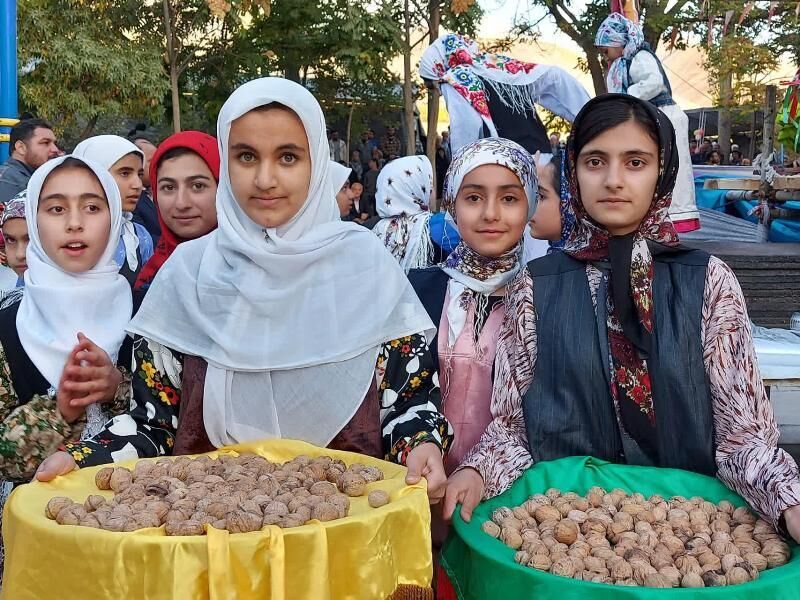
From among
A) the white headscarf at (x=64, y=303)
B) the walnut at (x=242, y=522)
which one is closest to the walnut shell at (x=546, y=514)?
the walnut at (x=242, y=522)

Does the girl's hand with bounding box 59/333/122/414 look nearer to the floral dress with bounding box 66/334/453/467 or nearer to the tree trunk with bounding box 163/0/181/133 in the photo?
the floral dress with bounding box 66/334/453/467

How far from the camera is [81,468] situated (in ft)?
5.92

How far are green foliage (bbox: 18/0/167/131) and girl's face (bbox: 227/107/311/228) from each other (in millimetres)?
11917

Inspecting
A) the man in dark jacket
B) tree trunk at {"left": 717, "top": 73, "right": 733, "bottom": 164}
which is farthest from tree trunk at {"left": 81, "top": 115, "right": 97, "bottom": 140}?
tree trunk at {"left": 717, "top": 73, "right": 733, "bottom": 164}

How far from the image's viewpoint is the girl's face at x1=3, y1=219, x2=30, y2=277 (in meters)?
3.45

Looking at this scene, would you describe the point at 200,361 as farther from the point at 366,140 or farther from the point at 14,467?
the point at 366,140

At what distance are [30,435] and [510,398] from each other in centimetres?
120

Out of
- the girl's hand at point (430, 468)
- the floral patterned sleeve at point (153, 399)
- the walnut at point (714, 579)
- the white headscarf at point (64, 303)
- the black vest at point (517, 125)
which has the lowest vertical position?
the walnut at point (714, 579)

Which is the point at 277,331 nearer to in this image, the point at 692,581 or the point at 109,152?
the point at 692,581

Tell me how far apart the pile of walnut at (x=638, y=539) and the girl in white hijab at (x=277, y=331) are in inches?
11.6

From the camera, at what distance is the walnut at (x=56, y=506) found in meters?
1.53

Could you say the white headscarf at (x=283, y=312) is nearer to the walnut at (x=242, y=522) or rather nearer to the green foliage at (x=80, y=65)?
the walnut at (x=242, y=522)

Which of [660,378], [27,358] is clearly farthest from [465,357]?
[27,358]

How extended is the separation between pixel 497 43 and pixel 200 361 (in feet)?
53.1
